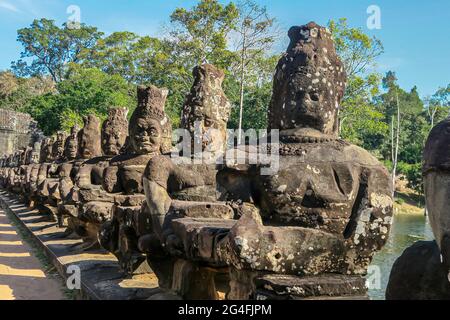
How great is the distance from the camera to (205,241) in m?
3.37

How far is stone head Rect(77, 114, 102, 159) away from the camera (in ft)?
36.7

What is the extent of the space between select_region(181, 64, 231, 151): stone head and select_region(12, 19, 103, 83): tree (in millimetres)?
47190

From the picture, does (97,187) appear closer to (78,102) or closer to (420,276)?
(420,276)

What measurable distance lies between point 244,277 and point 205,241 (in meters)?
0.35

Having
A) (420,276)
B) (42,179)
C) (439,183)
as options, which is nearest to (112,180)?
(420,276)

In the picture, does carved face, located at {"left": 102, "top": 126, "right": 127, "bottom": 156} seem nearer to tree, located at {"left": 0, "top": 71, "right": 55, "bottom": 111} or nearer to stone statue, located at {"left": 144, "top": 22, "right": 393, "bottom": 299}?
stone statue, located at {"left": 144, "top": 22, "right": 393, "bottom": 299}

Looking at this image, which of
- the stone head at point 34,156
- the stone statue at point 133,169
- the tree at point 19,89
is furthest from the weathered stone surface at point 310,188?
the tree at point 19,89

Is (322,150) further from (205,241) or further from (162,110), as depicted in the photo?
(162,110)

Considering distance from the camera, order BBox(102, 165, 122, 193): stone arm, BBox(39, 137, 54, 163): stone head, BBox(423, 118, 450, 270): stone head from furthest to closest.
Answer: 1. BBox(39, 137, 54, 163): stone head
2. BBox(102, 165, 122, 193): stone arm
3. BBox(423, 118, 450, 270): stone head

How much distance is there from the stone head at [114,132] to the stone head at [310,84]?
553 centimetres

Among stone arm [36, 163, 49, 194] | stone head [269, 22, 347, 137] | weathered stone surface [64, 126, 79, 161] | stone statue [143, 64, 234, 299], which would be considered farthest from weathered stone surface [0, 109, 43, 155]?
stone head [269, 22, 347, 137]

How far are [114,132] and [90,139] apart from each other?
2.27 metres

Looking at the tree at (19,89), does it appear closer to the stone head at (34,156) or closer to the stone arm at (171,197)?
the stone head at (34,156)
